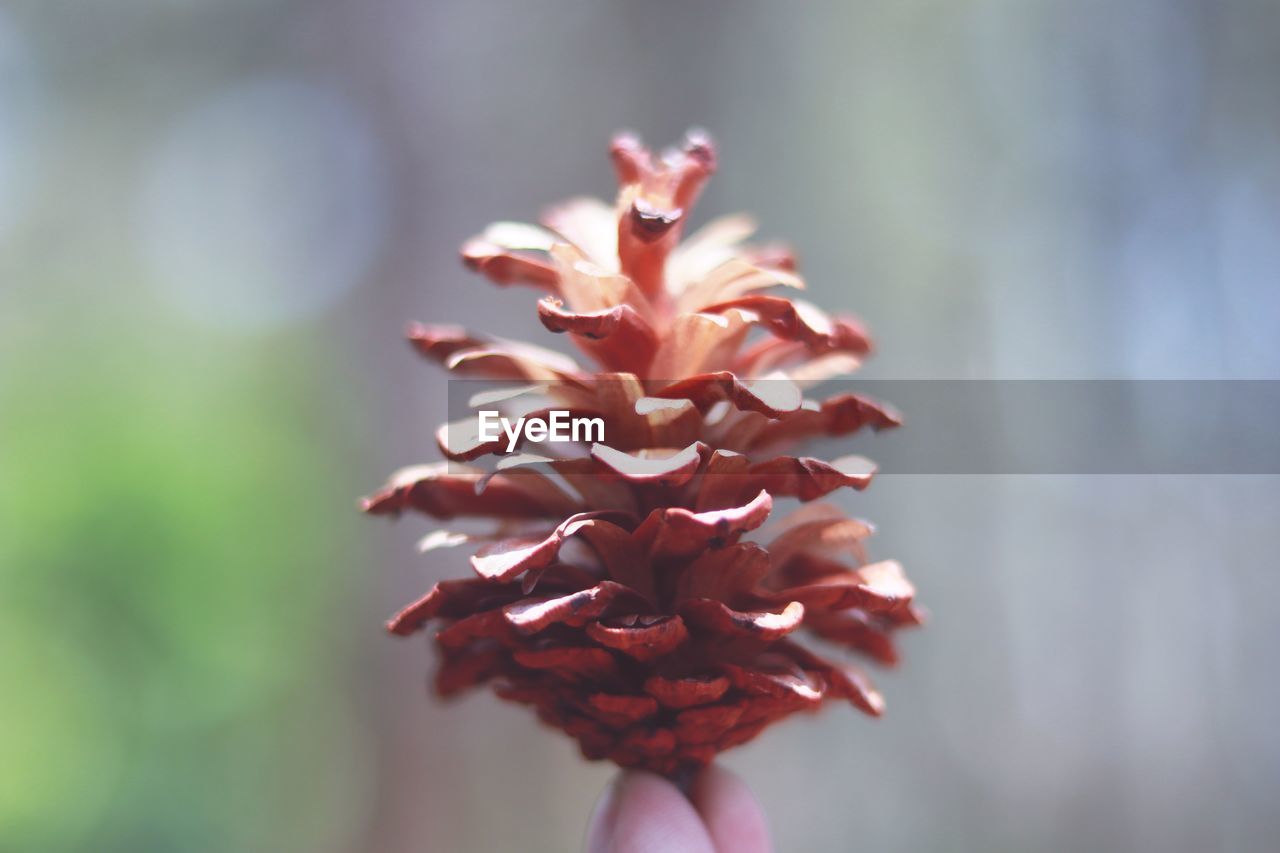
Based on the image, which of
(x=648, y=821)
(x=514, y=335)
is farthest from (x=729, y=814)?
(x=514, y=335)

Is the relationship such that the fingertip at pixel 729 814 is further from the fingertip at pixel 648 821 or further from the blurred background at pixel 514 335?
the blurred background at pixel 514 335

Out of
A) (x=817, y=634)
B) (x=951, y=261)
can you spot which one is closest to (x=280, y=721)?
→ (x=817, y=634)

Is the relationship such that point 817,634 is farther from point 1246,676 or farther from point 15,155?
point 15,155

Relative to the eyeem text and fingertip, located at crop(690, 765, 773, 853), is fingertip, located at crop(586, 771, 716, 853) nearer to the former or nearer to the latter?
fingertip, located at crop(690, 765, 773, 853)

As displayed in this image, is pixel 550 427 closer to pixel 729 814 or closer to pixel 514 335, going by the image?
pixel 729 814

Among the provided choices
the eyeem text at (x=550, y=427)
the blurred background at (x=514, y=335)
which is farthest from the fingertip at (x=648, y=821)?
the blurred background at (x=514, y=335)
